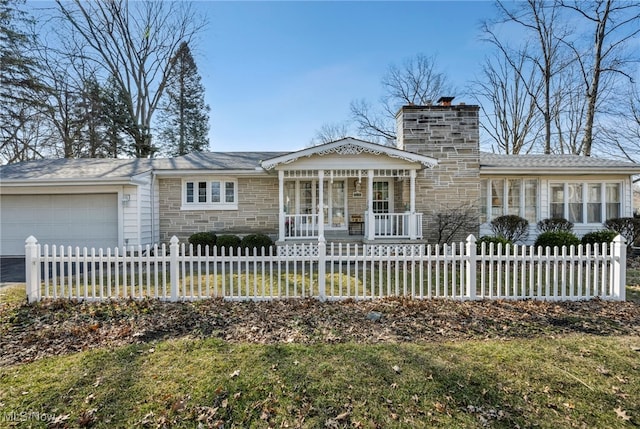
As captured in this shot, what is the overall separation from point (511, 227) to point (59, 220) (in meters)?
15.8

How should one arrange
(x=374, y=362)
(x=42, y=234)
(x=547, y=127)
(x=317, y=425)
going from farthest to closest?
(x=547, y=127) → (x=42, y=234) → (x=374, y=362) → (x=317, y=425)

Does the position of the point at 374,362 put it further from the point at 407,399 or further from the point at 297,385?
the point at 297,385

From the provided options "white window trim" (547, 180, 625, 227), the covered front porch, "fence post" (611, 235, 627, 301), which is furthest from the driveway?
"white window trim" (547, 180, 625, 227)

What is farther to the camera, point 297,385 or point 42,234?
point 42,234

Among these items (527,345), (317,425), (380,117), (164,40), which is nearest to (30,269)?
(317,425)

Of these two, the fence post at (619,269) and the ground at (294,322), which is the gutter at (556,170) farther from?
the ground at (294,322)

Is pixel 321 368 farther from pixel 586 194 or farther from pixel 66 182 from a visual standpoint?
pixel 586 194

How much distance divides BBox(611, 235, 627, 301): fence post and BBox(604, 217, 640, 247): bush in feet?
25.9

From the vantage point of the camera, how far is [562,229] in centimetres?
1203

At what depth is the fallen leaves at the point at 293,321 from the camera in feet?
14.1

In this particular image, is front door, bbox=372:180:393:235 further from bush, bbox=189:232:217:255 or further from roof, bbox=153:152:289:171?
bush, bbox=189:232:217:255

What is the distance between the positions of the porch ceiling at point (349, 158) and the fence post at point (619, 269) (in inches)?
207

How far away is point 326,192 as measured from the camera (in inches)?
509

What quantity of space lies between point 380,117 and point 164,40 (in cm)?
1823
